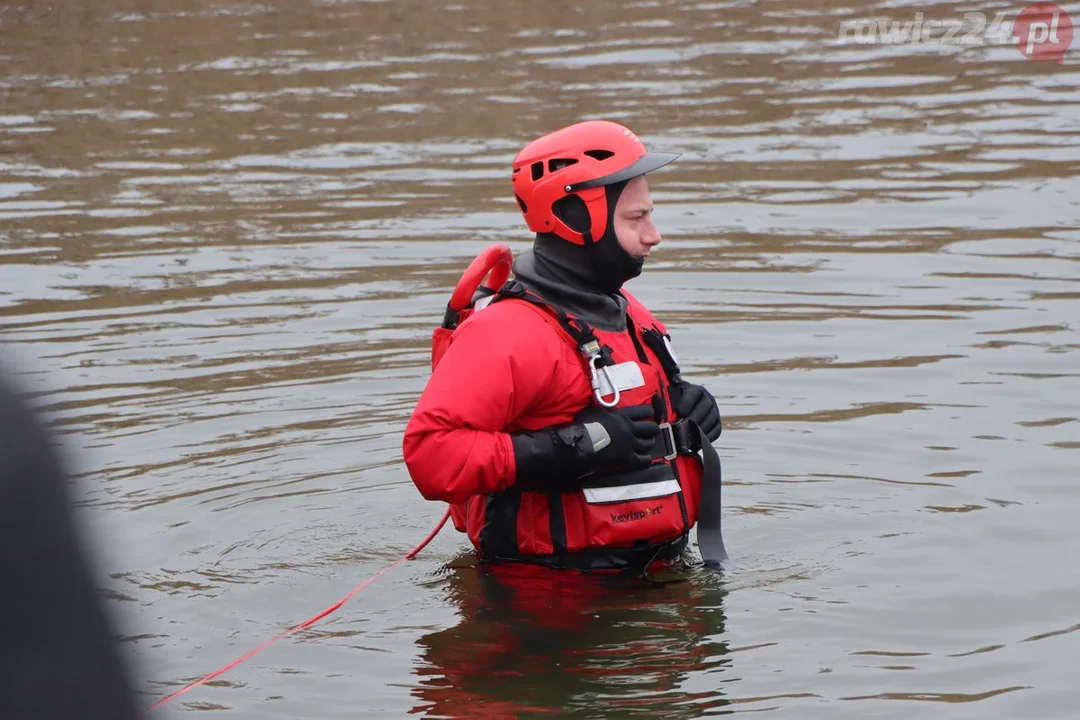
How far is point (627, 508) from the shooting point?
5.46 m

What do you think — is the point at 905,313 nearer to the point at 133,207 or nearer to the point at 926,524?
the point at 926,524

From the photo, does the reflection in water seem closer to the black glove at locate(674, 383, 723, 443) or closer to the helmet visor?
the black glove at locate(674, 383, 723, 443)

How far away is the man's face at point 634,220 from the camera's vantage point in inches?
216

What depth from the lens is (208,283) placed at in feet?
35.6

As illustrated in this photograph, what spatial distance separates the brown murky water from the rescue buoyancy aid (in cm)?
19

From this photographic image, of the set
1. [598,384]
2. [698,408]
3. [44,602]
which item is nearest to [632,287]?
[698,408]

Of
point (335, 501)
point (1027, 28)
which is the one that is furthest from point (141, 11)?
point (335, 501)

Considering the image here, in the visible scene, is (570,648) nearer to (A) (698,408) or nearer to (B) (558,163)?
(A) (698,408)

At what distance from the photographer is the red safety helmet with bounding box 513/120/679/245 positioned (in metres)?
5.39

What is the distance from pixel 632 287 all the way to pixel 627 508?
17.4 feet

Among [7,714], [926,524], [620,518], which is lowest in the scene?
[926,524]

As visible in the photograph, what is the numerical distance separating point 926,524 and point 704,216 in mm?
6021

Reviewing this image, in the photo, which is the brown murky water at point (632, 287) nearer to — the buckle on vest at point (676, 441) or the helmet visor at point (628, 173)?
the buckle on vest at point (676, 441)

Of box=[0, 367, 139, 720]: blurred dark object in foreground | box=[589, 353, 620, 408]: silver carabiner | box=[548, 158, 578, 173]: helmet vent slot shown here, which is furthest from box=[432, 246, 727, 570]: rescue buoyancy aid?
box=[0, 367, 139, 720]: blurred dark object in foreground
